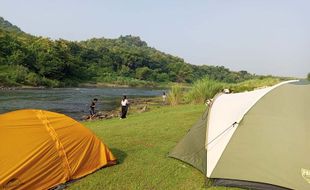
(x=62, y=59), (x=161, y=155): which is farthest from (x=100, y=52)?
(x=161, y=155)

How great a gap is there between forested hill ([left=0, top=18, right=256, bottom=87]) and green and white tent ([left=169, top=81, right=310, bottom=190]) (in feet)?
187

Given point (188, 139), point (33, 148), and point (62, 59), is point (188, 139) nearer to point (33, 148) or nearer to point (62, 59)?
point (33, 148)

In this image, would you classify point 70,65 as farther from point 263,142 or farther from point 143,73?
point 263,142

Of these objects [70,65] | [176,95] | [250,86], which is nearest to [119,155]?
[176,95]

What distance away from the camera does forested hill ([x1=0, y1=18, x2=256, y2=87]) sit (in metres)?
76.7

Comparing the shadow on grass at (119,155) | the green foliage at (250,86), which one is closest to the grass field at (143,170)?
the shadow on grass at (119,155)

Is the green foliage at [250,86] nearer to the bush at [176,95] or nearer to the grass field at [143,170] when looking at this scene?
the bush at [176,95]

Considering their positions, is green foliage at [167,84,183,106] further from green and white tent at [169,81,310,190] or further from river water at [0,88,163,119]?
green and white tent at [169,81,310,190]

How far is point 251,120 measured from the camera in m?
7.02

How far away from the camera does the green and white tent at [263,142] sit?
6.48m

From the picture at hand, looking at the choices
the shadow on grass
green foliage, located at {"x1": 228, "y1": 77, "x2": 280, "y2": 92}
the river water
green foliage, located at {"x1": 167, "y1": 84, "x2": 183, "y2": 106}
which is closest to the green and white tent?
the shadow on grass

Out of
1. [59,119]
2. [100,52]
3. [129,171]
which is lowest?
[129,171]

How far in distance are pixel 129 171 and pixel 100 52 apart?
124743 millimetres

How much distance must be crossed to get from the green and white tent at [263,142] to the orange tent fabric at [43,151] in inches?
98.4
